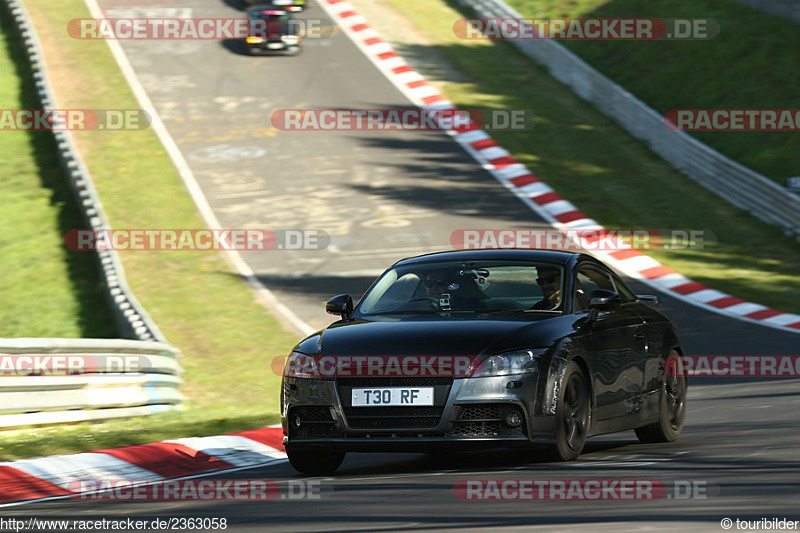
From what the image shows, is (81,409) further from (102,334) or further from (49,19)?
(49,19)

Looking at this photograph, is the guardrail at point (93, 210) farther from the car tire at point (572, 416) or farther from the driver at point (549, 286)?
the car tire at point (572, 416)

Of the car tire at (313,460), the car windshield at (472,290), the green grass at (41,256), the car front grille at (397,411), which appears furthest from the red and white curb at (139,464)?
the green grass at (41,256)

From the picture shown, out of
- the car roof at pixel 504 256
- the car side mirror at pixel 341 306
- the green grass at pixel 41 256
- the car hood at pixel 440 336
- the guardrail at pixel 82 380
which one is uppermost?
the car roof at pixel 504 256

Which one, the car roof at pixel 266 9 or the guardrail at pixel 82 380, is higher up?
the car roof at pixel 266 9

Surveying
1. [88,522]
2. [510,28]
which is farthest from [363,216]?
[88,522]

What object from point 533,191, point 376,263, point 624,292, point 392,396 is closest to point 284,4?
point 533,191

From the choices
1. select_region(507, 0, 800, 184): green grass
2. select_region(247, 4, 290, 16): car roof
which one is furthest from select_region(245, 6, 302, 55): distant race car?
select_region(507, 0, 800, 184): green grass

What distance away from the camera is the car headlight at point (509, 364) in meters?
8.36

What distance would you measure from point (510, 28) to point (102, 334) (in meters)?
21.7

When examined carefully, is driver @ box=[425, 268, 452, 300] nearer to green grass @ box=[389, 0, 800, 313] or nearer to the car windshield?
the car windshield

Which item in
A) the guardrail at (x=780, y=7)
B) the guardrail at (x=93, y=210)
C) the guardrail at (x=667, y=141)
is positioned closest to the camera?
the guardrail at (x=93, y=210)

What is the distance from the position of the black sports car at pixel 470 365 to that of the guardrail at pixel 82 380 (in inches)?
138

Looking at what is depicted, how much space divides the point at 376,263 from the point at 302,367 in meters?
13.2

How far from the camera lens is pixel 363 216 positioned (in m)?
24.8
